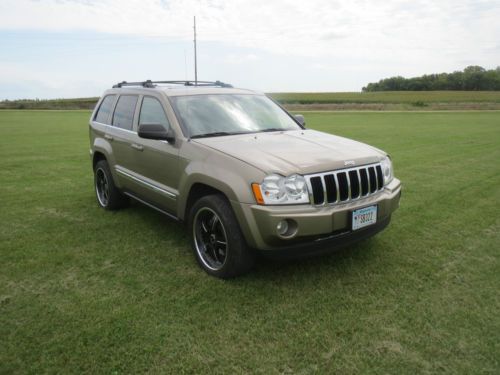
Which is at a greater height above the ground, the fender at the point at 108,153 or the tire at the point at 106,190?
the fender at the point at 108,153

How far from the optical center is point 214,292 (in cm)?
360

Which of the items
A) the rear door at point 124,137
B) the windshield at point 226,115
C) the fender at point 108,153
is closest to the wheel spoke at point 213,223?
the windshield at point 226,115

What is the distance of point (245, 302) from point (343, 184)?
131 cm

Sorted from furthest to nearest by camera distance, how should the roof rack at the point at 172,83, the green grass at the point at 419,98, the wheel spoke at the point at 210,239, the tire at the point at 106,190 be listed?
the green grass at the point at 419,98, the tire at the point at 106,190, the roof rack at the point at 172,83, the wheel spoke at the point at 210,239

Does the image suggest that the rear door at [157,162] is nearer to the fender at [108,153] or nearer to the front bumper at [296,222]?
the fender at [108,153]

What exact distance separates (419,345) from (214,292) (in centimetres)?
167

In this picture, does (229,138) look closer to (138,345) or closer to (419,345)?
(138,345)

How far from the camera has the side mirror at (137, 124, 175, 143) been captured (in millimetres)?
4164

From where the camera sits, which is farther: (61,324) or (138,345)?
(61,324)

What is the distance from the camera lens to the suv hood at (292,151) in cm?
350

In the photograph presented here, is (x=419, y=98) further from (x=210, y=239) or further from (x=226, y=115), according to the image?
(x=210, y=239)

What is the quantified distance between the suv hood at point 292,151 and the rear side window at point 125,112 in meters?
1.59

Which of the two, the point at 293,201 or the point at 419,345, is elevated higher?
the point at 293,201

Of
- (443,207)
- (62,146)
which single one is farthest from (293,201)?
(62,146)
